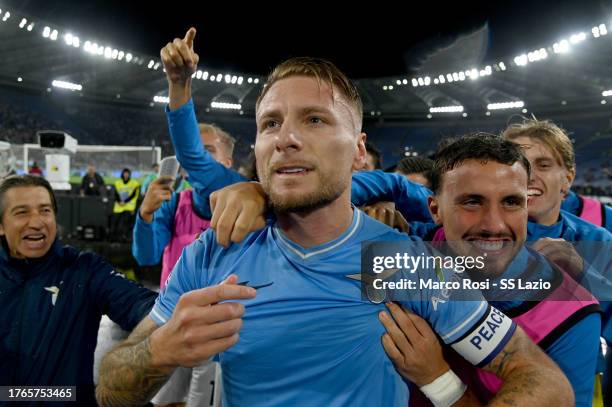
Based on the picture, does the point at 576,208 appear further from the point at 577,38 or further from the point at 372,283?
the point at 577,38

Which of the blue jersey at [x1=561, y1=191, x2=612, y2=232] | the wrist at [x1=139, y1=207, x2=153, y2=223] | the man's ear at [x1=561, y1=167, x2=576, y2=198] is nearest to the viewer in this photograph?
the man's ear at [x1=561, y1=167, x2=576, y2=198]

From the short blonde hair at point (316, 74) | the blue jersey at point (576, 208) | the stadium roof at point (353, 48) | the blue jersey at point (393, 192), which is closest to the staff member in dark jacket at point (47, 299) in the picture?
the blue jersey at point (393, 192)

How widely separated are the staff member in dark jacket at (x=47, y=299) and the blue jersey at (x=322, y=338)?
0.84 m

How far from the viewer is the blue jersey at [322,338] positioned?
3.86 feet

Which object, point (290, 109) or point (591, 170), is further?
point (591, 170)

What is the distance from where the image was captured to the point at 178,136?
6.54ft

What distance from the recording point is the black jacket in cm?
192

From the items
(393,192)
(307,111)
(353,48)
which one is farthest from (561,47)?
(307,111)

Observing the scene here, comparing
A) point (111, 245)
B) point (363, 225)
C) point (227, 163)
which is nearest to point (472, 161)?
point (363, 225)

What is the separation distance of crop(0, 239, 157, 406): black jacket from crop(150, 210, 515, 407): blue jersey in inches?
33.2

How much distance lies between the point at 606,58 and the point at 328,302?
17825mm

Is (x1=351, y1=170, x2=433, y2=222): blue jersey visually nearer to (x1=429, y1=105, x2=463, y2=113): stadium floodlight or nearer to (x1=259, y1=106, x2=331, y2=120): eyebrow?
(x1=259, y1=106, x2=331, y2=120): eyebrow

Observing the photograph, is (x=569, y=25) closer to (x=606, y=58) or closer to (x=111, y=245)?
(x=606, y=58)

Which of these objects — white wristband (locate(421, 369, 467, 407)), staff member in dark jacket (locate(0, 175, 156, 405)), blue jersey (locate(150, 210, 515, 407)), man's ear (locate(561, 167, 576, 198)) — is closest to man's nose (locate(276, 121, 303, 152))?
blue jersey (locate(150, 210, 515, 407))
